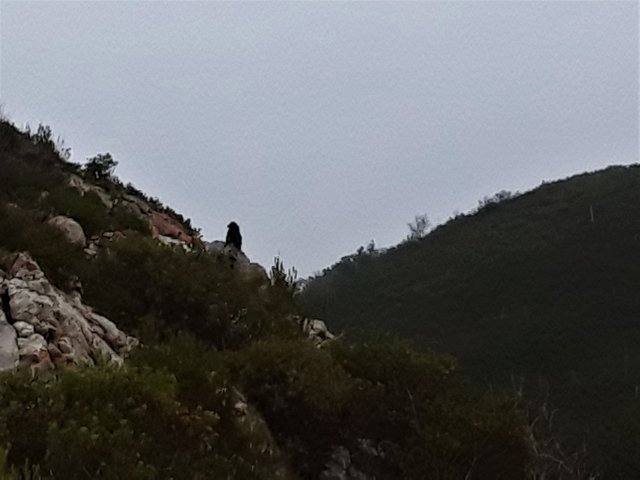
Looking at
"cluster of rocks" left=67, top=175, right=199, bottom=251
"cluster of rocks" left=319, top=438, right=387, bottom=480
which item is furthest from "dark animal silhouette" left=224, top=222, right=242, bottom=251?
"cluster of rocks" left=319, top=438, right=387, bottom=480

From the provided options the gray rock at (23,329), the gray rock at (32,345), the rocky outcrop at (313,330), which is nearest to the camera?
the gray rock at (32,345)

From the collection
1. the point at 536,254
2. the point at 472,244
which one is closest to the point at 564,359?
the point at 536,254

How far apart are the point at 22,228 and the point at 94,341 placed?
2481mm

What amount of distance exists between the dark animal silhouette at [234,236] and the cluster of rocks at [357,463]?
751 cm

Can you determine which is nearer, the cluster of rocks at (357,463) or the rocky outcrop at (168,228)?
the cluster of rocks at (357,463)

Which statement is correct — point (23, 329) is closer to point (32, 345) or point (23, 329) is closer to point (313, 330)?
point (32, 345)

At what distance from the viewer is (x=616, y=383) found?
94.4 feet

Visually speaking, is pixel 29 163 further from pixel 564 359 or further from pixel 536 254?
pixel 536 254

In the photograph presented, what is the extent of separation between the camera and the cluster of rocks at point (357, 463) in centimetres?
1157

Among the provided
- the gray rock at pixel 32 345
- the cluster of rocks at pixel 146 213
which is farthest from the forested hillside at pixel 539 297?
Result: the gray rock at pixel 32 345

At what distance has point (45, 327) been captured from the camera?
10711mm

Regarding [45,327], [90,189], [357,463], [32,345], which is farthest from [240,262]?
[32,345]

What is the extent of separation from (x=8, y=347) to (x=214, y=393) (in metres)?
2.07

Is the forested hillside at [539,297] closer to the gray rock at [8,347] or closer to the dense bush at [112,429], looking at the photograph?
the gray rock at [8,347]
